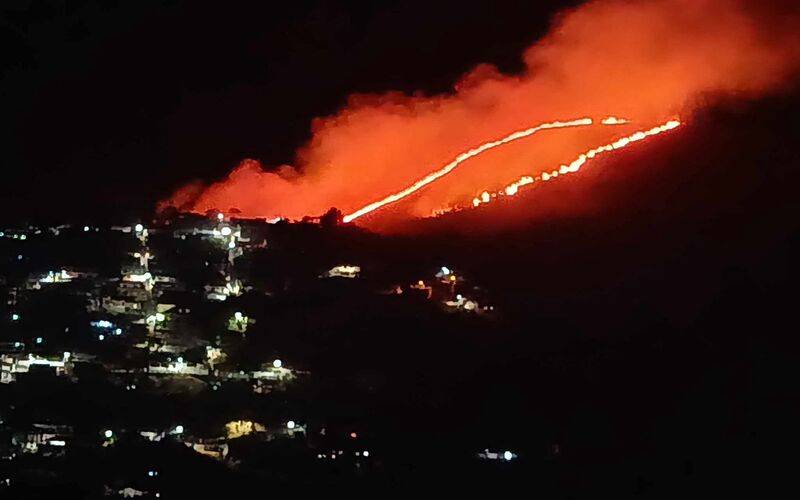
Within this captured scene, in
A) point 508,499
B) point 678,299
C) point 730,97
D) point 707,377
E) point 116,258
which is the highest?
point 730,97

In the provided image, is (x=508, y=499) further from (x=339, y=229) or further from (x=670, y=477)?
(x=339, y=229)

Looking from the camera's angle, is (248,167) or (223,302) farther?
(248,167)

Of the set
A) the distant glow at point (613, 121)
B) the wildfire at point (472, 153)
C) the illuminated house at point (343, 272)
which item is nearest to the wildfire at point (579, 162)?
the distant glow at point (613, 121)

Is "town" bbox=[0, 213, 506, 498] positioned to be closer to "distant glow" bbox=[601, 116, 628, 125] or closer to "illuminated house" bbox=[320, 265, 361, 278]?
"illuminated house" bbox=[320, 265, 361, 278]

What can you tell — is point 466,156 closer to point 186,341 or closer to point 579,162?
point 579,162

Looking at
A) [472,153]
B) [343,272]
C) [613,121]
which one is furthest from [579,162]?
[343,272]

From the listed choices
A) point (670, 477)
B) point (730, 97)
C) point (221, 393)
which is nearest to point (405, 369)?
point (221, 393)

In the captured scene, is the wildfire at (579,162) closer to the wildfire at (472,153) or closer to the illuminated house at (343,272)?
the wildfire at (472,153)

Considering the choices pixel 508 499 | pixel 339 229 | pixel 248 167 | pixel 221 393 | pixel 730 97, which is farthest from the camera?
pixel 248 167
